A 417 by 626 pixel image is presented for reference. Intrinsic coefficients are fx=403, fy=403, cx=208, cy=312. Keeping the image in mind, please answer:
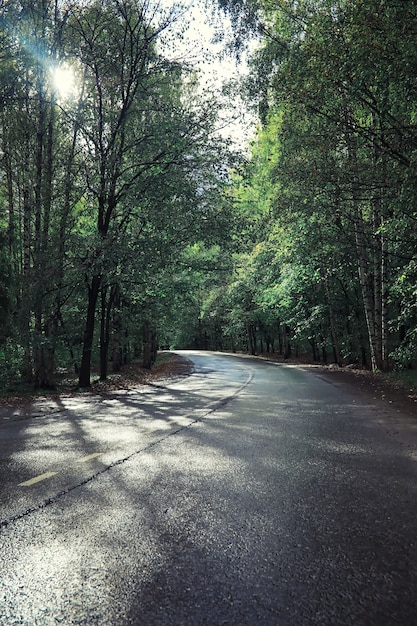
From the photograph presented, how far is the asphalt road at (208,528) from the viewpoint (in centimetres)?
218

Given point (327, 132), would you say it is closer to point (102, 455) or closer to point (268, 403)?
point (268, 403)

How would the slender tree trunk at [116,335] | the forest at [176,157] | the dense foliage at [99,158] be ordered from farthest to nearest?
the slender tree trunk at [116,335] < the dense foliage at [99,158] < the forest at [176,157]

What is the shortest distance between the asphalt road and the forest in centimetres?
634

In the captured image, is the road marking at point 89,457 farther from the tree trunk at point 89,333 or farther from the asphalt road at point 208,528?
the tree trunk at point 89,333

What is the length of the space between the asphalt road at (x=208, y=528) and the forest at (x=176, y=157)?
249 inches

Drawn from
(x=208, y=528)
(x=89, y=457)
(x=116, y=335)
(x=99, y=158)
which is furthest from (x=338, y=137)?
(x=116, y=335)

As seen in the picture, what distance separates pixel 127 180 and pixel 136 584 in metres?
14.4

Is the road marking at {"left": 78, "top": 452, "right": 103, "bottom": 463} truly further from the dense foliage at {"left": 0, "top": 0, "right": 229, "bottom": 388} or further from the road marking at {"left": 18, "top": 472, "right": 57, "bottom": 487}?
the dense foliage at {"left": 0, "top": 0, "right": 229, "bottom": 388}

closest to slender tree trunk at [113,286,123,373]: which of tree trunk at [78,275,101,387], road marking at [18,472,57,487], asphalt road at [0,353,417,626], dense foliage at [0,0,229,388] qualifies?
dense foliage at [0,0,229,388]

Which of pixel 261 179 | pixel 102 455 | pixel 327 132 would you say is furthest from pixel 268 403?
pixel 261 179

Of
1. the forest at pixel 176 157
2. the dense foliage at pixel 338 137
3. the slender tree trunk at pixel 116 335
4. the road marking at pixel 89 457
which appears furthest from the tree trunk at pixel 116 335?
the road marking at pixel 89 457

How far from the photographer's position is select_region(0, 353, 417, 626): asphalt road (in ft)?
7.14

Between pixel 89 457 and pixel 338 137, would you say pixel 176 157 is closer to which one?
pixel 338 137

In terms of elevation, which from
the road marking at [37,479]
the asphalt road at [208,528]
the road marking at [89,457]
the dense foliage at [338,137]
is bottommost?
the asphalt road at [208,528]
